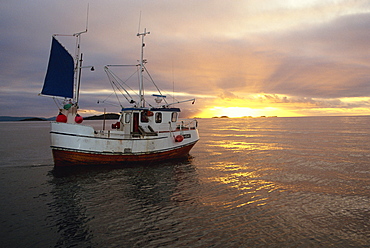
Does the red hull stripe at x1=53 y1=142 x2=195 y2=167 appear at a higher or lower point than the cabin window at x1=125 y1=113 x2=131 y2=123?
lower

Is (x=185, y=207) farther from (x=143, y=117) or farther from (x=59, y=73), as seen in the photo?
(x=59, y=73)

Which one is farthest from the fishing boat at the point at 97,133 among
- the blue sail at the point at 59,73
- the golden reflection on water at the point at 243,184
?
the golden reflection on water at the point at 243,184

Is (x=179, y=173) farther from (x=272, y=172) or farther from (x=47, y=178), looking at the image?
(x=47, y=178)

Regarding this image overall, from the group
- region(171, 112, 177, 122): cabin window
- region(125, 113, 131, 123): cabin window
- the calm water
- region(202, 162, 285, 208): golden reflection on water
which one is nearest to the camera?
the calm water

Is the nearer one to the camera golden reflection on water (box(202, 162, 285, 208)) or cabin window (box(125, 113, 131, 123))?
golden reflection on water (box(202, 162, 285, 208))

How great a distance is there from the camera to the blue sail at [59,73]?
1638 centimetres

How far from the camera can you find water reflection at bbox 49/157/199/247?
7727 millimetres

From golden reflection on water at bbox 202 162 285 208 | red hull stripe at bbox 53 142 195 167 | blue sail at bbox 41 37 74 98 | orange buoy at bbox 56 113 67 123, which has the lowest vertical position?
golden reflection on water at bbox 202 162 285 208

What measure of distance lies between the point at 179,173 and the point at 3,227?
1037cm

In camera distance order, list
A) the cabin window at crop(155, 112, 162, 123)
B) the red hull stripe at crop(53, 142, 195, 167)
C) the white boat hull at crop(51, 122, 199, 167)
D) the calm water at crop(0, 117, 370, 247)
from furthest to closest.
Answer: the cabin window at crop(155, 112, 162, 123) < the red hull stripe at crop(53, 142, 195, 167) < the white boat hull at crop(51, 122, 199, 167) < the calm water at crop(0, 117, 370, 247)

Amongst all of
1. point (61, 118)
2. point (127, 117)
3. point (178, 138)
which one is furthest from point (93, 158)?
point (178, 138)

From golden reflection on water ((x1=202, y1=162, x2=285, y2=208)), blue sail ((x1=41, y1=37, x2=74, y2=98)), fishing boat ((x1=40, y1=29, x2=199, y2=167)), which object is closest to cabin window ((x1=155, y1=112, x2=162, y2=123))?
fishing boat ((x1=40, y1=29, x2=199, y2=167))

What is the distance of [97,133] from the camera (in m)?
17.8

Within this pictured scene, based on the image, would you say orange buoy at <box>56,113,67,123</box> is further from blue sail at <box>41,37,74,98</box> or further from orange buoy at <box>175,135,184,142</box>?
orange buoy at <box>175,135,184,142</box>
